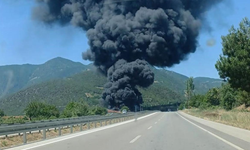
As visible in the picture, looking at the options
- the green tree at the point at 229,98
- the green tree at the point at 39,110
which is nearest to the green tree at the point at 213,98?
the green tree at the point at 229,98

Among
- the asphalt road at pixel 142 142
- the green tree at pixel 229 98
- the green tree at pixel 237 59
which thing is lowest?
the asphalt road at pixel 142 142

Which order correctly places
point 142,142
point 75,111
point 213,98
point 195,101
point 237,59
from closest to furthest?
point 142,142, point 237,59, point 75,111, point 213,98, point 195,101

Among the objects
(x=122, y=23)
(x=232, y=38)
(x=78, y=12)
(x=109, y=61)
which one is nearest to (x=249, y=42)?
(x=232, y=38)

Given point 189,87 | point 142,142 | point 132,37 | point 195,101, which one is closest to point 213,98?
point 195,101

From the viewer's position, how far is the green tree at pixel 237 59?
111 ft

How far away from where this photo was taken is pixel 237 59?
34.3 metres

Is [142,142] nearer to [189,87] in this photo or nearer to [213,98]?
[213,98]

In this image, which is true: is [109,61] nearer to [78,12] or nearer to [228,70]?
[78,12]

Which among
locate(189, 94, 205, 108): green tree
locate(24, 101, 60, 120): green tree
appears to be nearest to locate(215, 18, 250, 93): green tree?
locate(24, 101, 60, 120): green tree

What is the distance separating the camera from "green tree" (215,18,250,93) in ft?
111

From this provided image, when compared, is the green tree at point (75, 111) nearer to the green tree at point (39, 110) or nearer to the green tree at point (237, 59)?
the green tree at point (39, 110)

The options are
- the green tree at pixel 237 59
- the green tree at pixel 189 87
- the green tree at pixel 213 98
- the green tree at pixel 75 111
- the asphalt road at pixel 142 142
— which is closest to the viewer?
the asphalt road at pixel 142 142

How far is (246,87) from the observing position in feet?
116

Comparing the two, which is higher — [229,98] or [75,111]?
[229,98]
